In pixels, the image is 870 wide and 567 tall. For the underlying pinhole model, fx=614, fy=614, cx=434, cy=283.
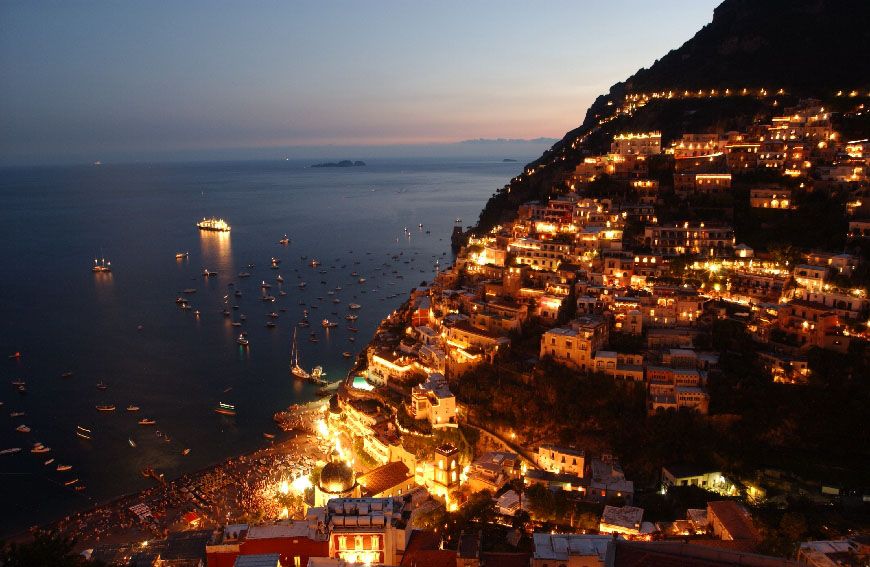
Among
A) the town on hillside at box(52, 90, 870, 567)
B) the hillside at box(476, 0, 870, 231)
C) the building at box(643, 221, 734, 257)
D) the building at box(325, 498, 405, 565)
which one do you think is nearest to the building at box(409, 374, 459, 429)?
the town on hillside at box(52, 90, 870, 567)

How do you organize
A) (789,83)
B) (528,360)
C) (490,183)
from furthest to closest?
(490,183)
(789,83)
(528,360)

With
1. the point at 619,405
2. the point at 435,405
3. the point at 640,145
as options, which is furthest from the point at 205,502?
the point at 640,145

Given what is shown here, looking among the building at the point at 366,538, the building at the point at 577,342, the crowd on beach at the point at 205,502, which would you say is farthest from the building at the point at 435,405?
the building at the point at 366,538

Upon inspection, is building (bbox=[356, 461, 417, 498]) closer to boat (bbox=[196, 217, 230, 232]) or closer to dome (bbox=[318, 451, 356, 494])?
dome (bbox=[318, 451, 356, 494])

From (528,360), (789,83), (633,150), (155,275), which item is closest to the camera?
(528,360)

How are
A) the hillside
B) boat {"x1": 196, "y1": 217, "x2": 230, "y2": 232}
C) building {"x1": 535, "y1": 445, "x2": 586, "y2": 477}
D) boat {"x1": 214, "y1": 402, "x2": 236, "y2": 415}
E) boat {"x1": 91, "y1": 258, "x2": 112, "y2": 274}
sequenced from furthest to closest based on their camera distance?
boat {"x1": 196, "y1": 217, "x2": 230, "y2": 232} < boat {"x1": 91, "y1": 258, "x2": 112, "y2": 274} < the hillside < boat {"x1": 214, "y1": 402, "x2": 236, "y2": 415} < building {"x1": 535, "y1": 445, "x2": 586, "y2": 477}

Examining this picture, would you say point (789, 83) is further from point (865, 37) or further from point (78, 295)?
point (78, 295)

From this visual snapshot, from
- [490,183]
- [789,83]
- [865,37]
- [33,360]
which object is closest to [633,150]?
[789,83]
